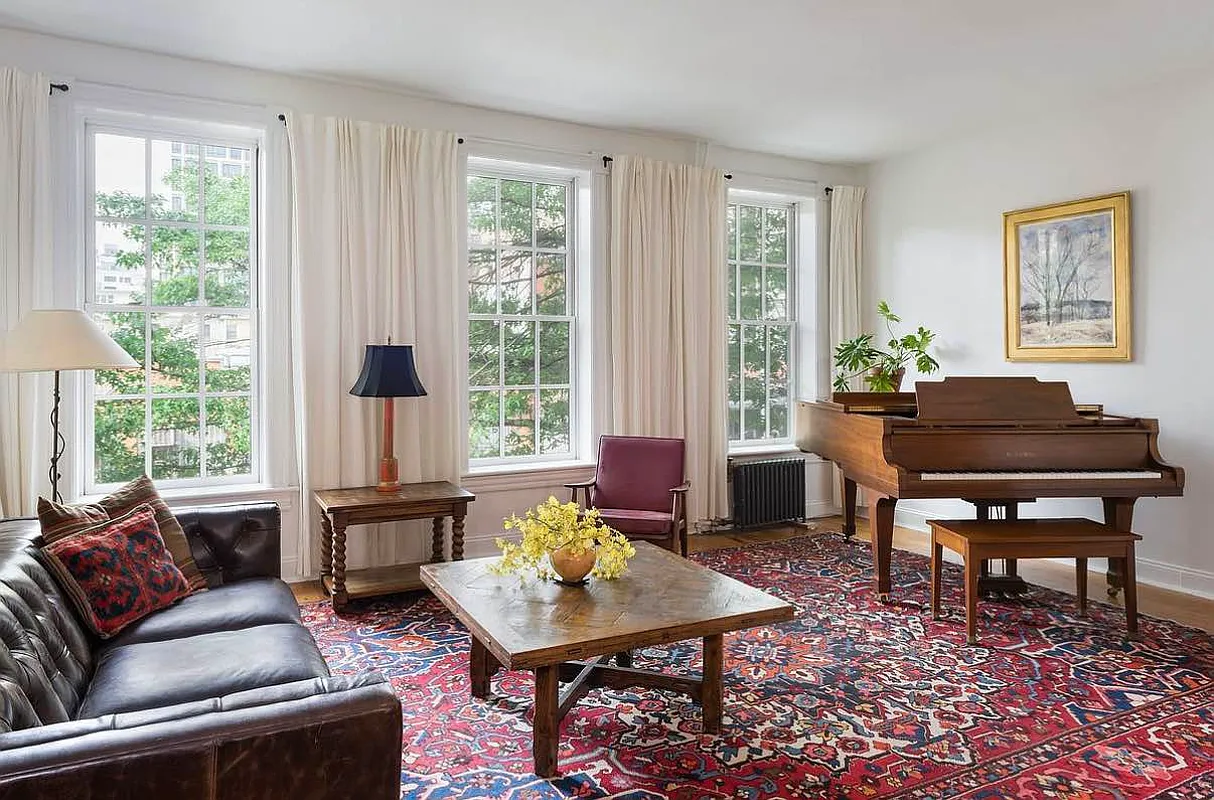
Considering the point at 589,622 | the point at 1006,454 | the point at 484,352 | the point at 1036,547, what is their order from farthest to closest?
the point at 484,352 → the point at 1006,454 → the point at 1036,547 → the point at 589,622

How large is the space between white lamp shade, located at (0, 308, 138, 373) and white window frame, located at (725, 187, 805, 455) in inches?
168

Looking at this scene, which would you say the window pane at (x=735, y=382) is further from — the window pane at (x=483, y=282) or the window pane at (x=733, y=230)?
the window pane at (x=483, y=282)

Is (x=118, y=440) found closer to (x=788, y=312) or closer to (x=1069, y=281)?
(x=788, y=312)

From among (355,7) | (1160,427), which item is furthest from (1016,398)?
(355,7)

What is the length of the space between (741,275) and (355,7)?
3588 mm

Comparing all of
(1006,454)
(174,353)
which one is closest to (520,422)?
(174,353)

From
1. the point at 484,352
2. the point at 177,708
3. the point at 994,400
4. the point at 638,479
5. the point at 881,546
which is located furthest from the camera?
the point at 484,352

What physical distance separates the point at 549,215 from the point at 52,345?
3.09 m

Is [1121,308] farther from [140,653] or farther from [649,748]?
[140,653]

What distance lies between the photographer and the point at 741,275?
20.7 feet

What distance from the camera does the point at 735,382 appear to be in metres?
6.29

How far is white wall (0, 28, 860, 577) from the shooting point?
4.00m

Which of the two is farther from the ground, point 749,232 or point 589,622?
point 749,232

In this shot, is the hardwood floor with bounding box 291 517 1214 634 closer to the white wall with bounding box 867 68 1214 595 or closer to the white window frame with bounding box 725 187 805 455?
the white wall with bounding box 867 68 1214 595
